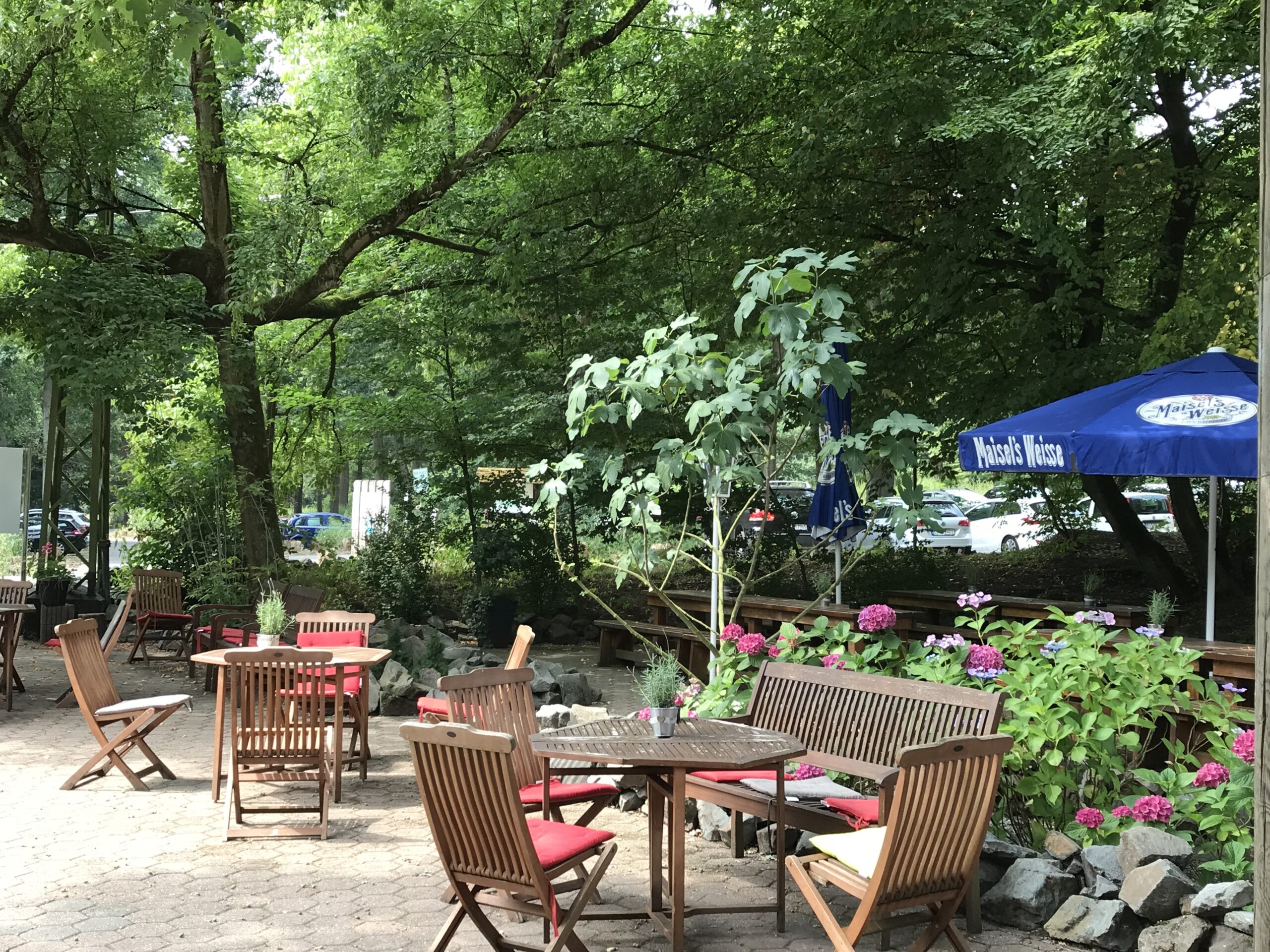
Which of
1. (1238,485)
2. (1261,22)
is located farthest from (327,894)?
(1238,485)

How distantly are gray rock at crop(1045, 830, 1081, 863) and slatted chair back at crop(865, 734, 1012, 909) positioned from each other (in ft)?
3.23

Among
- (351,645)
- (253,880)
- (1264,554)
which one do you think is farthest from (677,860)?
(351,645)

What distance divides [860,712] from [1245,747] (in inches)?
61.8

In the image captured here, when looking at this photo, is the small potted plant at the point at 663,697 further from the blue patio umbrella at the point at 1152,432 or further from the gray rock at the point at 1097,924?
the blue patio umbrella at the point at 1152,432

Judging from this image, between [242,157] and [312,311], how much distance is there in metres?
Answer: 1.99

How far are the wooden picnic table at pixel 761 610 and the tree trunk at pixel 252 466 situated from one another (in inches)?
185

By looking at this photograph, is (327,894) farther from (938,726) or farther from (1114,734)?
(1114,734)

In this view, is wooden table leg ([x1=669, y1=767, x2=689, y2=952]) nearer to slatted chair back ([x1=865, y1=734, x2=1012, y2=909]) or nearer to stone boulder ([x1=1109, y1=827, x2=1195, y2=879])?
slatted chair back ([x1=865, y1=734, x2=1012, y2=909])

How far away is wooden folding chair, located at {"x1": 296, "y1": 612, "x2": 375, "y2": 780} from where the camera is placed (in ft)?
23.8

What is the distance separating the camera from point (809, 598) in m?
12.7

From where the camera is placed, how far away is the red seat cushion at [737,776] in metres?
5.32

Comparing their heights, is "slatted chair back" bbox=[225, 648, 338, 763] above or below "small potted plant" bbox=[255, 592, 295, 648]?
below

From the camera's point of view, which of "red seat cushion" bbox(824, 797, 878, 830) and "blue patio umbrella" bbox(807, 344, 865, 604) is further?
"blue patio umbrella" bbox(807, 344, 865, 604)

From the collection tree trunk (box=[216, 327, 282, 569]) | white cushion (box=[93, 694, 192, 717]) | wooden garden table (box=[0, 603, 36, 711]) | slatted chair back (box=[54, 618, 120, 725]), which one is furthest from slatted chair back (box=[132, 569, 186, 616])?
white cushion (box=[93, 694, 192, 717])
